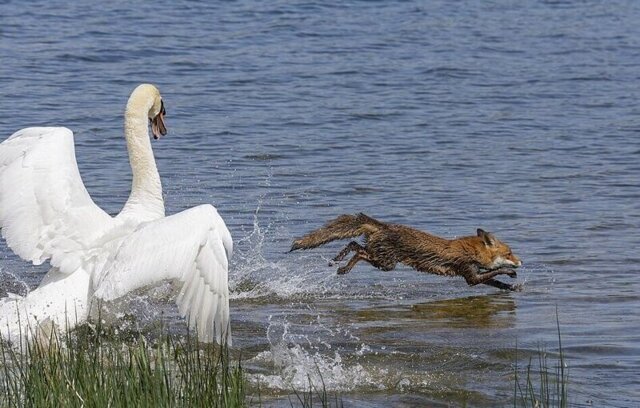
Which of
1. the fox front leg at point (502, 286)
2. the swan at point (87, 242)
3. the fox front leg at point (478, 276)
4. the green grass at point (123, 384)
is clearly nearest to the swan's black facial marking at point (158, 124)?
the swan at point (87, 242)

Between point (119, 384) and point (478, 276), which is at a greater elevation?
point (119, 384)

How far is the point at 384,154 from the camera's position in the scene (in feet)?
46.9

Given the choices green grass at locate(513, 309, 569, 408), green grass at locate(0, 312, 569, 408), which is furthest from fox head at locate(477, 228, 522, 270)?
green grass at locate(0, 312, 569, 408)

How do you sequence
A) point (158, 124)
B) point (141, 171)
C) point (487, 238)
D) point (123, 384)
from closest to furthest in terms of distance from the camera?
point (123, 384) < point (141, 171) < point (158, 124) < point (487, 238)

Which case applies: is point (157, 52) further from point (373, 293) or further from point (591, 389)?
point (591, 389)

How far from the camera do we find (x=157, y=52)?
19562 mm

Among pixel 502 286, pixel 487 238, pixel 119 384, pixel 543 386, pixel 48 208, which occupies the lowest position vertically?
pixel 502 286

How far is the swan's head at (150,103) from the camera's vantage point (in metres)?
8.38

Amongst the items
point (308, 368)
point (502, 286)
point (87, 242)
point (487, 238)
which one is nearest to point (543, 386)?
point (308, 368)

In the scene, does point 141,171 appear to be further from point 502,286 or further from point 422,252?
point 502,286

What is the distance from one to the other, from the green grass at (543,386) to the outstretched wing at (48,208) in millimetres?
2526

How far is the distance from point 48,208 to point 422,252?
10.8 ft

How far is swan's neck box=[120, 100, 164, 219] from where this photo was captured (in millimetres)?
7855

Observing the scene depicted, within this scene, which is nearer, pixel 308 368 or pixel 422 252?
pixel 308 368
